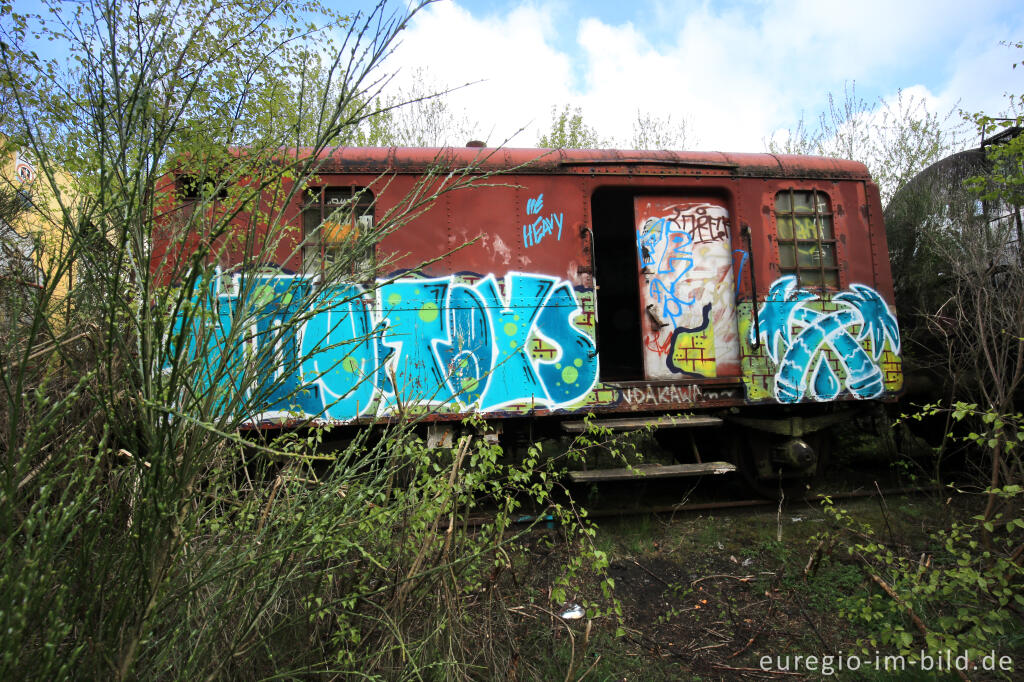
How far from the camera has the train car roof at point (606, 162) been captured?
4895 millimetres

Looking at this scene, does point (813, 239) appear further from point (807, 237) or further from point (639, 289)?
point (639, 289)

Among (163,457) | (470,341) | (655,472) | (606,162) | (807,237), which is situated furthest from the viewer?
(807,237)

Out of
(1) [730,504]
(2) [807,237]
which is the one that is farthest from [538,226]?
(1) [730,504]

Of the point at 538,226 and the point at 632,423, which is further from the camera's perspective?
the point at 538,226

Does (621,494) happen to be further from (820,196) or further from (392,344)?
(820,196)

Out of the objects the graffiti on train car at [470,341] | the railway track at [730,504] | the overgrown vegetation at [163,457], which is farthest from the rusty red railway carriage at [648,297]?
the overgrown vegetation at [163,457]

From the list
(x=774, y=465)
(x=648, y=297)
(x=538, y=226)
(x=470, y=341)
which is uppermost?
(x=538, y=226)

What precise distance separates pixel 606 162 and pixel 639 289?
1.24 m

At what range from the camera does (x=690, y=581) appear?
3.90m

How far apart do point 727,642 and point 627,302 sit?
20.1ft

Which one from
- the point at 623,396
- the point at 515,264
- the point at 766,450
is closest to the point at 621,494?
the point at 623,396

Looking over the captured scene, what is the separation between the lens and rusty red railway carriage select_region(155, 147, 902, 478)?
4742 millimetres

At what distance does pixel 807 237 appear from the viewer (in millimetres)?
5434

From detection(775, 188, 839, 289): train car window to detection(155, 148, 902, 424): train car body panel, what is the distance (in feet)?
0.05
